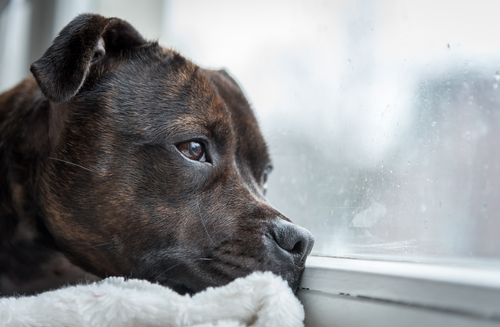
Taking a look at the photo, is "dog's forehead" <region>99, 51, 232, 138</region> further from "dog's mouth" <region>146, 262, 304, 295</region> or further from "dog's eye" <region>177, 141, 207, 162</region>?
"dog's mouth" <region>146, 262, 304, 295</region>

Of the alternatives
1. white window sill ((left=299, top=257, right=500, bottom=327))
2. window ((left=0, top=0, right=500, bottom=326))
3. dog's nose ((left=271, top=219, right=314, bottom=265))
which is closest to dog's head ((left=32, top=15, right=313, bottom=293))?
dog's nose ((left=271, top=219, right=314, bottom=265))

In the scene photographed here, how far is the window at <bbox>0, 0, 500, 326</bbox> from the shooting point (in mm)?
874

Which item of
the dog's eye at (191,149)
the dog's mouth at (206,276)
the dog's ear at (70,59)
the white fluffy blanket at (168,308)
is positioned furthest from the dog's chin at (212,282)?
the dog's ear at (70,59)

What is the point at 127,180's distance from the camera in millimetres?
1386

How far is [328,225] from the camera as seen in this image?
5.23 ft

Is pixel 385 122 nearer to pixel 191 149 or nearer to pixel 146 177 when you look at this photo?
pixel 191 149

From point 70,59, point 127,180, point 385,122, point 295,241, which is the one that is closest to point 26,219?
point 127,180

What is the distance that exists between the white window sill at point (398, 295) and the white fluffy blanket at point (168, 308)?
0.10 metres

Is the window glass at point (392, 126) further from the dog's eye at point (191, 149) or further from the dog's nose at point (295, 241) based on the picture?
the dog's eye at point (191, 149)

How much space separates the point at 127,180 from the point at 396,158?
88 centimetres

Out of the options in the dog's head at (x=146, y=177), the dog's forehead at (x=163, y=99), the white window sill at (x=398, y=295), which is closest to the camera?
the white window sill at (x=398, y=295)

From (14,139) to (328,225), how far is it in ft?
4.14

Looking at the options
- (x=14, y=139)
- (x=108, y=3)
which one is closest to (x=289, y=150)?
(x=14, y=139)

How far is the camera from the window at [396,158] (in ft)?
Result: 2.87
